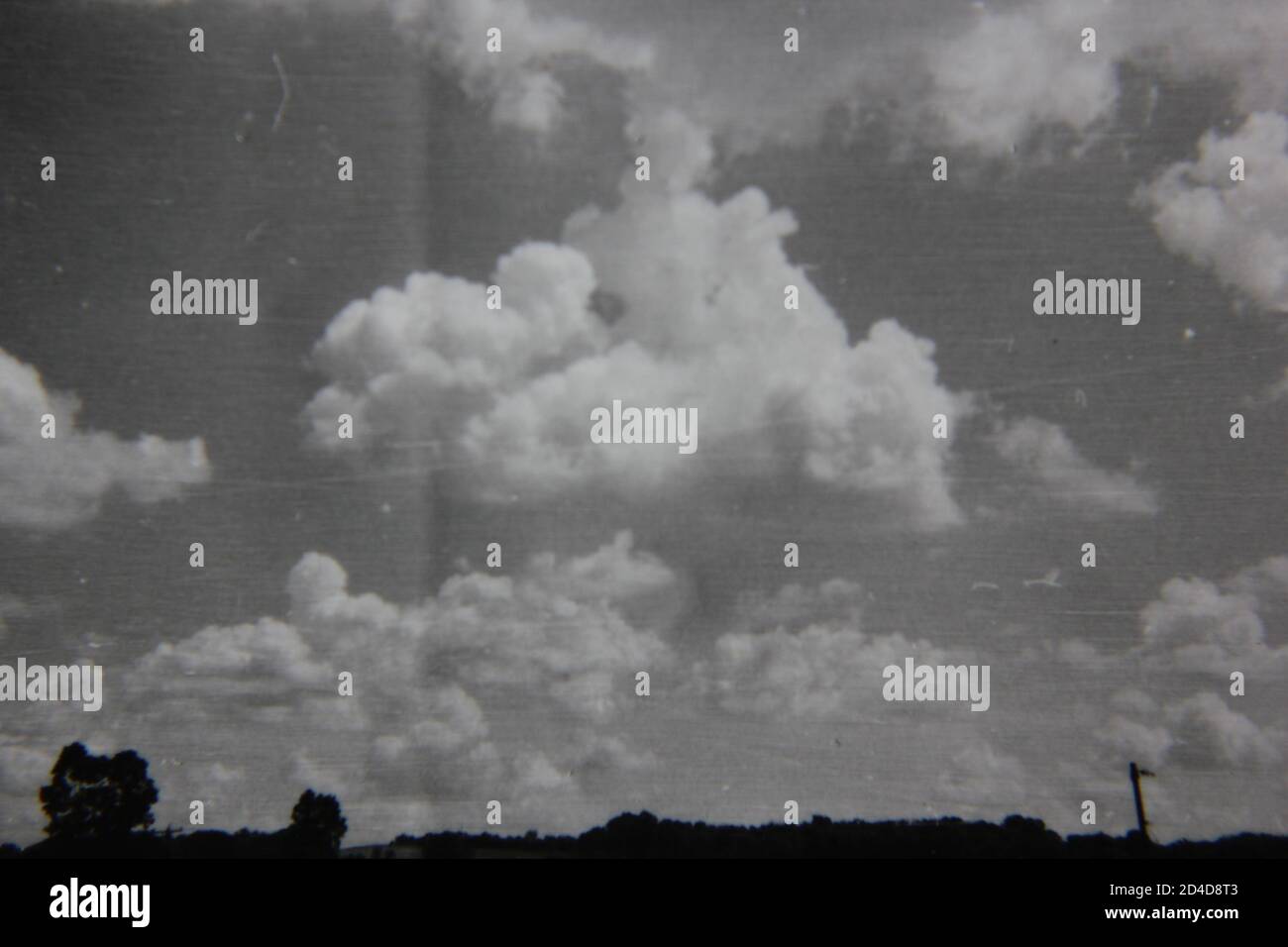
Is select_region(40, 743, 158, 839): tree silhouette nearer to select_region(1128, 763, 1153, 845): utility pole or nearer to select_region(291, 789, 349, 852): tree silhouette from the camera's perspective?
select_region(291, 789, 349, 852): tree silhouette

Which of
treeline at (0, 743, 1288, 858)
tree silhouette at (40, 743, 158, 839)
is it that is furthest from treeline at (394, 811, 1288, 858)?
tree silhouette at (40, 743, 158, 839)

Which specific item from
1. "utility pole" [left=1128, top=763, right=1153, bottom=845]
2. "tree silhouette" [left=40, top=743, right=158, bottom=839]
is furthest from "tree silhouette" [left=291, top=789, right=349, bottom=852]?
"utility pole" [left=1128, top=763, right=1153, bottom=845]

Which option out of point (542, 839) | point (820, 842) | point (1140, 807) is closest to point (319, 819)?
point (542, 839)

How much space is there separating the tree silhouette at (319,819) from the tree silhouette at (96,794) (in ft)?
2.48

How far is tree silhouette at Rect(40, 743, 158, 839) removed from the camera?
4055 mm

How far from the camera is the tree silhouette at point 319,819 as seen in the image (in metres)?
4.03

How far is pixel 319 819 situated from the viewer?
13.2ft

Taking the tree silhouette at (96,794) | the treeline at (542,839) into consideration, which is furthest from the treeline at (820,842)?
the tree silhouette at (96,794)

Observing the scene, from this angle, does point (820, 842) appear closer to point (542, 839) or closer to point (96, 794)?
point (542, 839)

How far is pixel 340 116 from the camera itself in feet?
14.0

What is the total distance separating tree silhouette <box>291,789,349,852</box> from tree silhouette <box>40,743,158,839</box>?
0.76 meters
